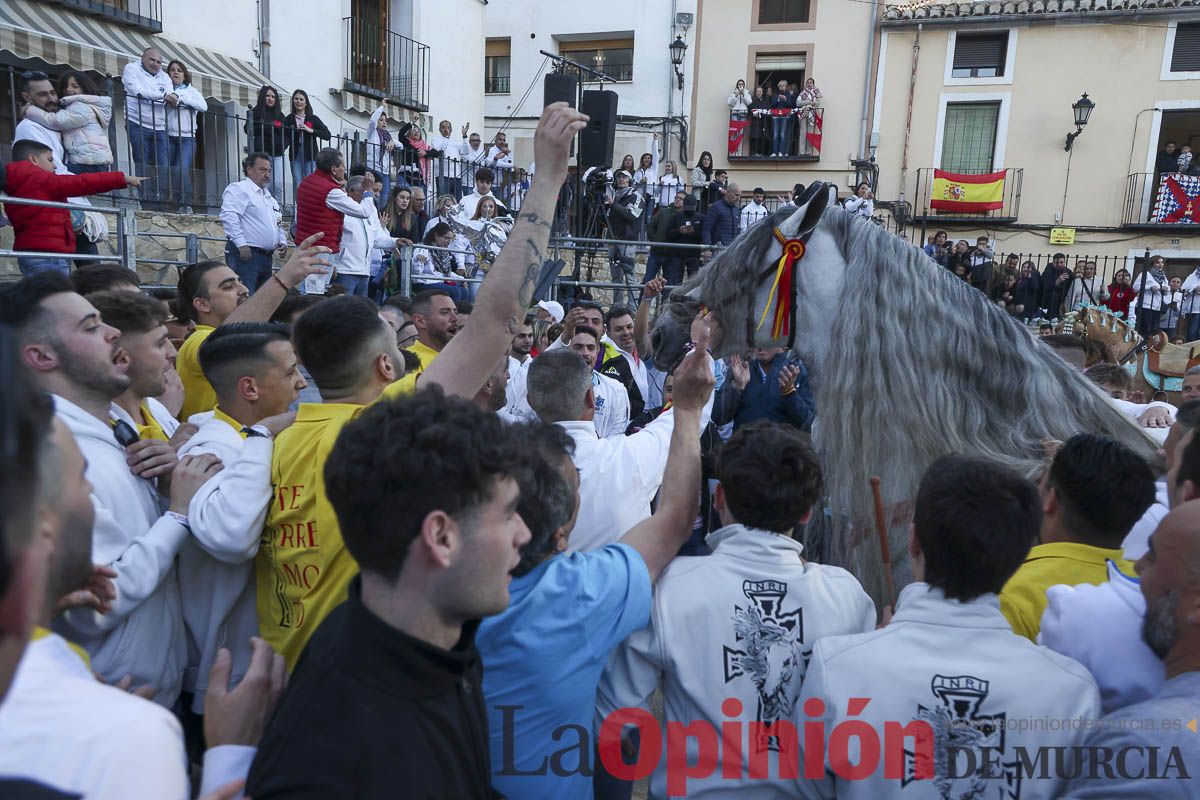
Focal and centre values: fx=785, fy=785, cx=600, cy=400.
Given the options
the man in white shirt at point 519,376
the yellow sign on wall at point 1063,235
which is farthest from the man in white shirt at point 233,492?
the yellow sign on wall at point 1063,235

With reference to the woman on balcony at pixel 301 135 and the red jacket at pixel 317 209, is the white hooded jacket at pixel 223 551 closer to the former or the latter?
the red jacket at pixel 317 209

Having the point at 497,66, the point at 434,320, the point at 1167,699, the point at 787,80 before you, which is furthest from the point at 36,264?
the point at 787,80

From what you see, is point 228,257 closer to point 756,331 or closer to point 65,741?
point 756,331

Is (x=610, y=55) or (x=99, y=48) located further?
(x=610, y=55)

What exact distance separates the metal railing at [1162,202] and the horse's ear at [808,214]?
955 inches

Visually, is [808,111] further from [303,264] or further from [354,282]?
[303,264]

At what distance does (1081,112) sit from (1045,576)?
24.4m

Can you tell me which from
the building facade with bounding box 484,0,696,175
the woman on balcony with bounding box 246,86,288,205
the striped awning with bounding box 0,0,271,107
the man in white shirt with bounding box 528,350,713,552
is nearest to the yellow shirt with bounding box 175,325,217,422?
the man in white shirt with bounding box 528,350,713,552

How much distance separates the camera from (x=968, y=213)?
2361 centimetres

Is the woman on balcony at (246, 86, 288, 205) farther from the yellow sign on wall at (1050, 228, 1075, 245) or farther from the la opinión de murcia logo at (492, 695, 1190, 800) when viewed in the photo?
the yellow sign on wall at (1050, 228, 1075, 245)

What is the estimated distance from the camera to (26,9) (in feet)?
36.3

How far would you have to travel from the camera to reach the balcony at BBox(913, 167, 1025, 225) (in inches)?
918

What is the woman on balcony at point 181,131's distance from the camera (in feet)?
35.5

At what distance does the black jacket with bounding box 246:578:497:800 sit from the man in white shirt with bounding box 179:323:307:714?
2.75ft
